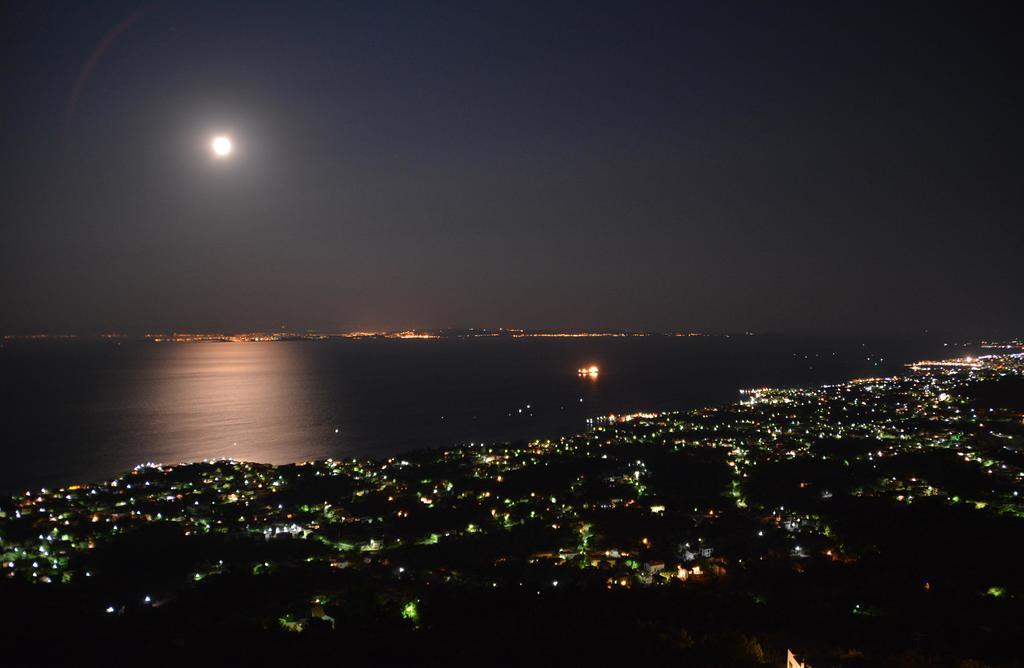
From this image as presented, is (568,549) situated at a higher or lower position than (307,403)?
higher

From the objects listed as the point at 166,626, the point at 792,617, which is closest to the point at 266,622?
the point at 166,626

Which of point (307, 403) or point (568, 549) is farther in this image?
point (307, 403)

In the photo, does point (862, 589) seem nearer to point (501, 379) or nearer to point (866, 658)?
point (866, 658)

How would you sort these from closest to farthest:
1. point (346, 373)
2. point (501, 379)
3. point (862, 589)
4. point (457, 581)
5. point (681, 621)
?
point (681, 621)
point (862, 589)
point (457, 581)
point (501, 379)
point (346, 373)

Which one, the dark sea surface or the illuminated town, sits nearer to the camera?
the illuminated town

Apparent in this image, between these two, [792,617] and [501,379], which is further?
[501,379]
